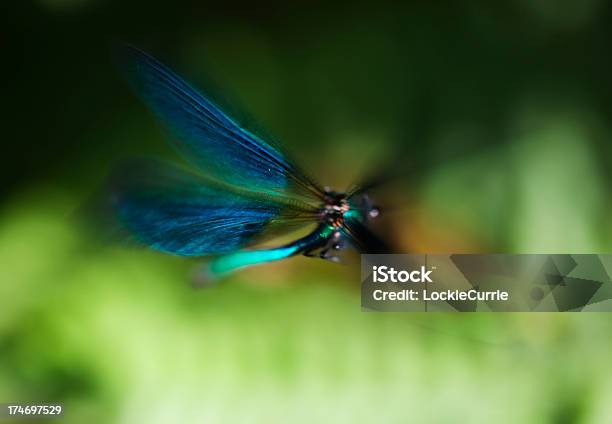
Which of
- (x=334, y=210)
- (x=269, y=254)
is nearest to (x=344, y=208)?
(x=334, y=210)

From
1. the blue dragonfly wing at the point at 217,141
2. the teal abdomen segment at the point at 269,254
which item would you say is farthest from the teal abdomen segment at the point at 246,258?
→ the blue dragonfly wing at the point at 217,141

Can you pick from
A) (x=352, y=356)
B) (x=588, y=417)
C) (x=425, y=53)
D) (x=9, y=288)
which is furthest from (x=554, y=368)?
(x=9, y=288)

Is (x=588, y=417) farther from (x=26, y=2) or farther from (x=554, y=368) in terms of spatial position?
(x=26, y=2)

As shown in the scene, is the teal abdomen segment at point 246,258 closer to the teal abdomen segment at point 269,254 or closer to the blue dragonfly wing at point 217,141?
the teal abdomen segment at point 269,254

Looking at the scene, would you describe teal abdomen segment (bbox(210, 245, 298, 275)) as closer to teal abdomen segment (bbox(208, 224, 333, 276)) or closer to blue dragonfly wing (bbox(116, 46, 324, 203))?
teal abdomen segment (bbox(208, 224, 333, 276))

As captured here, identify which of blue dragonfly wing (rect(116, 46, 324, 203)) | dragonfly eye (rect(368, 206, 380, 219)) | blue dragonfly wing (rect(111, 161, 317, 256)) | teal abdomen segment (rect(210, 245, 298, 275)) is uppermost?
blue dragonfly wing (rect(116, 46, 324, 203))

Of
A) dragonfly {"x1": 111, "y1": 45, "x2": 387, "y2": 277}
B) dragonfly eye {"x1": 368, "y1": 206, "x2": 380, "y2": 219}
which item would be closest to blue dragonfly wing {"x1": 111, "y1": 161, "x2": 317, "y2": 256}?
dragonfly {"x1": 111, "y1": 45, "x2": 387, "y2": 277}
